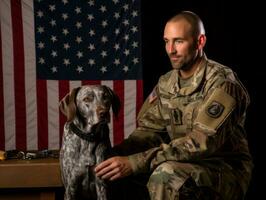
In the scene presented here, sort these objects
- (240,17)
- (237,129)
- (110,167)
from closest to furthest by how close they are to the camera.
Answer: (110,167) → (237,129) → (240,17)

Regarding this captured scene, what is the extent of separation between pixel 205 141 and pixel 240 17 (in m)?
1.95

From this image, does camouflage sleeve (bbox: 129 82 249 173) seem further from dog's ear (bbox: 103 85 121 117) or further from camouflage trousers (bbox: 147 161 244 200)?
dog's ear (bbox: 103 85 121 117)

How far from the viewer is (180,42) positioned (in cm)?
279

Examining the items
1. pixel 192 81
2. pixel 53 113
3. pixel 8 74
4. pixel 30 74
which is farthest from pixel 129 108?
pixel 192 81

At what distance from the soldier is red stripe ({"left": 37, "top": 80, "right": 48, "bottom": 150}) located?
1.49 m

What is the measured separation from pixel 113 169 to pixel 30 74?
81.0 inches

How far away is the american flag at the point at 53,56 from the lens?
427cm

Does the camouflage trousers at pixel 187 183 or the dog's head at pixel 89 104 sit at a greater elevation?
the dog's head at pixel 89 104

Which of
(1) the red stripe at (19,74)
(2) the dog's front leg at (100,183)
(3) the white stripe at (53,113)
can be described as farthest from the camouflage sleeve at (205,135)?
(1) the red stripe at (19,74)

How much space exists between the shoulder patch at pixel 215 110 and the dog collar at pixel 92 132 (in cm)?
45

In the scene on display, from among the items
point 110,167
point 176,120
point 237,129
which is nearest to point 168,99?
point 176,120

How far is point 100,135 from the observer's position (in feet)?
8.32

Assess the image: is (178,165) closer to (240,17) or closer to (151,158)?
(151,158)

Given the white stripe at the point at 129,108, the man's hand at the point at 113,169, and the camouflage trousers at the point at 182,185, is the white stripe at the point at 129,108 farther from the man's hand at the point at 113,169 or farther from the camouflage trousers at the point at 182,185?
the man's hand at the point at 113,169
